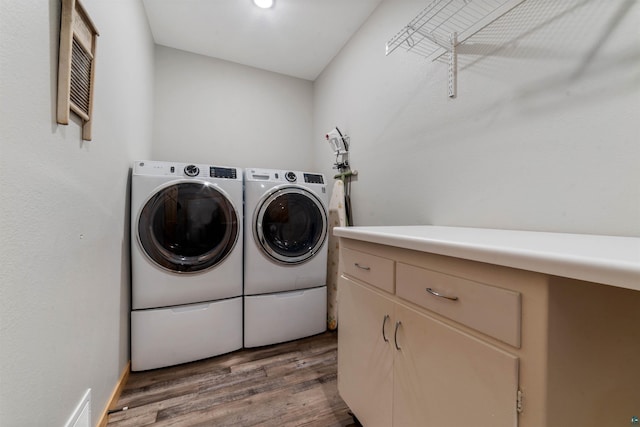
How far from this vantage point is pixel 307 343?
6.21 ft

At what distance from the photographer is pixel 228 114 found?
2.49 metres

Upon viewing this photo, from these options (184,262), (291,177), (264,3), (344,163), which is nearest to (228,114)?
(264,3)

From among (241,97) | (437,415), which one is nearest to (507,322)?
(437,415)

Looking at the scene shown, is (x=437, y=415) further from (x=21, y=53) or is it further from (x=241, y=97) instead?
(x=241, y=97)

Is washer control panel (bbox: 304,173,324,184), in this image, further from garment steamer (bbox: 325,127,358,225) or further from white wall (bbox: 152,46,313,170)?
white wall (bbox: 152,46,313,170)

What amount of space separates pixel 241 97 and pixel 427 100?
1.87m

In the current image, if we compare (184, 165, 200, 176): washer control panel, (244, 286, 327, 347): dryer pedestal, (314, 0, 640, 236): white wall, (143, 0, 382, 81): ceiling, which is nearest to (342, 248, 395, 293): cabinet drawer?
(314, 0, 640, 236): white wall

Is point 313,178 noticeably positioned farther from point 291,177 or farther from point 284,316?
point 284,316

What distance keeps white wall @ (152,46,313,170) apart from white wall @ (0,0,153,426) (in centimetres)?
96

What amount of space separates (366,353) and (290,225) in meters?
1.13

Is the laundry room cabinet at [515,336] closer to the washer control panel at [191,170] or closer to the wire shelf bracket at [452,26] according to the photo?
the wire shelf bracket at [452,26]

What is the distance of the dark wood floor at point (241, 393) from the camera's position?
3.90ft

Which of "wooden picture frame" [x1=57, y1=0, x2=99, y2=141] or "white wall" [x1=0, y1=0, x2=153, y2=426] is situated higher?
"wooden picture frame" [x1=57, y1=0, x2=99, y2=141]

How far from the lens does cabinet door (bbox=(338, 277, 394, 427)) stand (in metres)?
0.90
